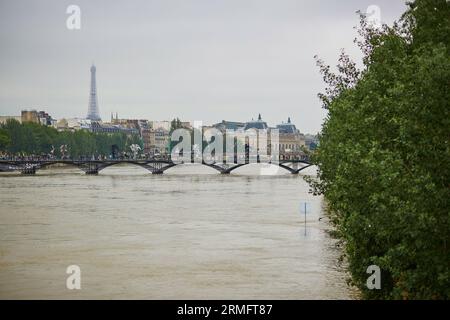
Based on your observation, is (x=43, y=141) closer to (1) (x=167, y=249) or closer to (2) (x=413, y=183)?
(1) (x=167, y=249)

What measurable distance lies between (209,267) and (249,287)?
11.9 ft

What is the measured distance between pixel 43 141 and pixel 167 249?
99.0 metres

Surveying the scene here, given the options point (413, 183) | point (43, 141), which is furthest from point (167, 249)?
point (43, 141)

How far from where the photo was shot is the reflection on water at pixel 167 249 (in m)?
21.1

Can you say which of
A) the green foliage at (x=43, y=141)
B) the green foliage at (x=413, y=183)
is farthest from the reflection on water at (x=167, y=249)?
the green foliage at (x=43, y=141)

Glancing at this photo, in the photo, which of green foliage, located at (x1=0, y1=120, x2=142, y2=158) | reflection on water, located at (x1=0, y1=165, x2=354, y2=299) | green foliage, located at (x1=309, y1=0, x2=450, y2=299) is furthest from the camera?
green foliage, located at (x1=0, y1=120, x2=142, y2=158)

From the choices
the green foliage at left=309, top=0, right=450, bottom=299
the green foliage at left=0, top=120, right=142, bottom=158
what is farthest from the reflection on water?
the green foliage at left=0, top=120, right=142, bottom=158

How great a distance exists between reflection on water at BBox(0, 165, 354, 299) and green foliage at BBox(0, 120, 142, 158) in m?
65.2

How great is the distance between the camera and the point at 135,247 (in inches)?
1152

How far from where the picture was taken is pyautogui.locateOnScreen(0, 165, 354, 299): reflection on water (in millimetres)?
21094

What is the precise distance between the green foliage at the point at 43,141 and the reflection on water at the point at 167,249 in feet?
214

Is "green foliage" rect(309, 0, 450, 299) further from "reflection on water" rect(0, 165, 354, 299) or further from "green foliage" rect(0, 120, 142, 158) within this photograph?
"green foliage" rect(0, 120, 142, 158)

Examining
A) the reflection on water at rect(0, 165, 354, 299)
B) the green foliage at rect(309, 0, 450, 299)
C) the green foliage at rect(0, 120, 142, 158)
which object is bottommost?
the reflection on water at rect(0, 165, 354, 299)

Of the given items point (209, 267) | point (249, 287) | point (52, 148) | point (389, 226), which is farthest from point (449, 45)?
point (52, 148)
